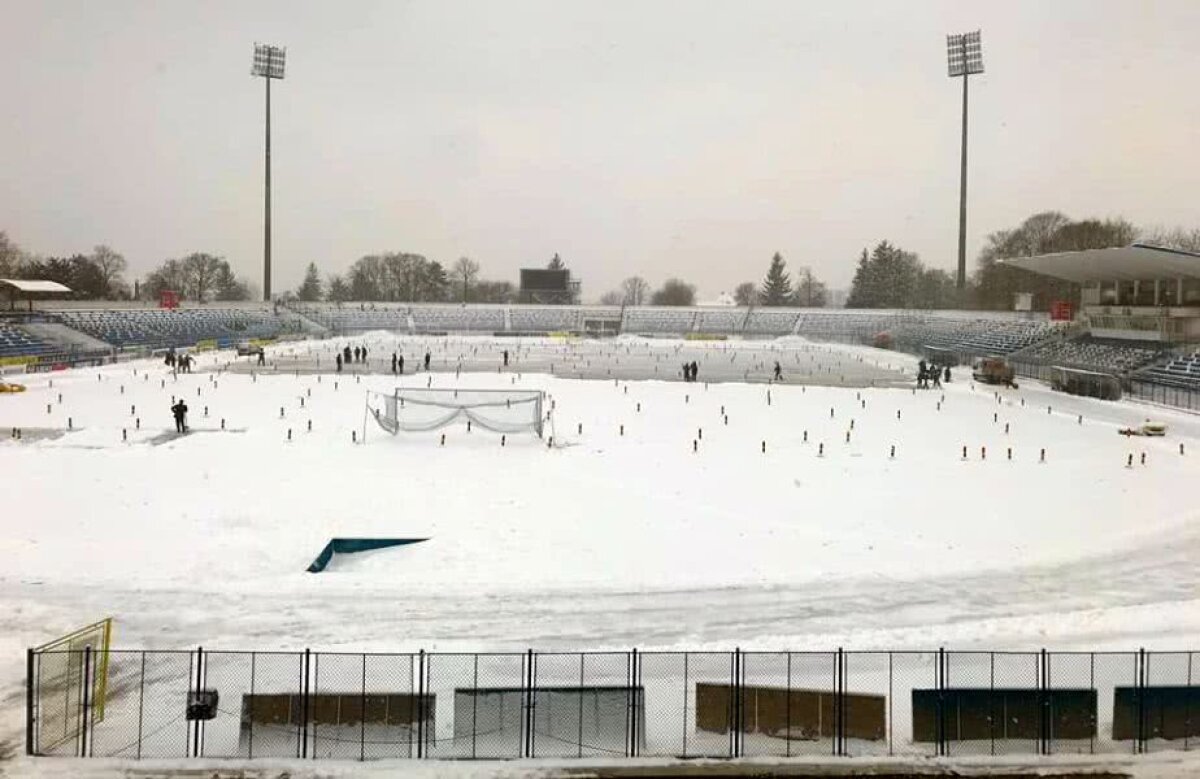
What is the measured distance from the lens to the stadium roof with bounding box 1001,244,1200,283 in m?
58.9

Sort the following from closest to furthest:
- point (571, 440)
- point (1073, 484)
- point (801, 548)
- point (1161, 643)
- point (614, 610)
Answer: point (1161, 643) < point (614, 610) < point (801, 548) < point (1073, 484) < point (571, 440)

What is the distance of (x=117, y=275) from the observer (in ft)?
524

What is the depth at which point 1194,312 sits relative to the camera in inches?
2501

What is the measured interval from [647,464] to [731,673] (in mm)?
16750

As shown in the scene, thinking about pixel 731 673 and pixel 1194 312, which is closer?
pixel 731 673

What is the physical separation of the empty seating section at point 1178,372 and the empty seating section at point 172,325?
69.8 metres

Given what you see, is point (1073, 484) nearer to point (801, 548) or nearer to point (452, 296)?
point (801, 548)

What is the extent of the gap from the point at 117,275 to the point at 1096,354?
475ft

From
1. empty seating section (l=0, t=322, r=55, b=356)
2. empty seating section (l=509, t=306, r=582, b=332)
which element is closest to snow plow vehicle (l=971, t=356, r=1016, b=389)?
empty seating section (l=0, t=322, r=55, b=356)

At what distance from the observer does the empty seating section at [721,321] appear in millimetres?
129000

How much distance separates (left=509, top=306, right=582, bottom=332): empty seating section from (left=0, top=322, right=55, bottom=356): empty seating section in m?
61.7

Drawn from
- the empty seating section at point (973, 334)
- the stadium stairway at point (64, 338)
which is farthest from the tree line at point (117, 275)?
the empty seating section at point (973, 334)

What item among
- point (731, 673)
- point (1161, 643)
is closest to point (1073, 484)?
point (1161, 643)

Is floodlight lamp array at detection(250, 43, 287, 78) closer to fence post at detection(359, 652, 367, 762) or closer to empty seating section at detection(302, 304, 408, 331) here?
empty seating section at detection(302, 304, 408, 331)
